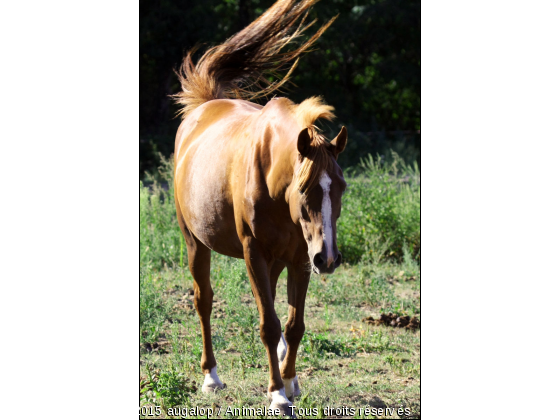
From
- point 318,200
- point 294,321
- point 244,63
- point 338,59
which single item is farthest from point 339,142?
point 338,59

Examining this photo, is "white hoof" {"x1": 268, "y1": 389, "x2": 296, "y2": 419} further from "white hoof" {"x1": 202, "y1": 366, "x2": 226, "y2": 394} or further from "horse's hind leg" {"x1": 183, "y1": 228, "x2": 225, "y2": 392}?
"horse's hind leg" {"x1": 183, "y1": 228, "x2": 225, "y2": 392}

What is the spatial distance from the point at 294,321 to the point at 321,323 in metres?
1.65

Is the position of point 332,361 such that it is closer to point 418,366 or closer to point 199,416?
point 418,366

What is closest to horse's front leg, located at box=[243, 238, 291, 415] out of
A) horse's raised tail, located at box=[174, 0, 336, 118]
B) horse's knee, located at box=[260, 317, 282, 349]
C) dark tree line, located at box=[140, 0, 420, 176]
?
horse's knee, located at box=[260, 317, 282, 349]

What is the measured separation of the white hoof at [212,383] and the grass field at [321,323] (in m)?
0.09

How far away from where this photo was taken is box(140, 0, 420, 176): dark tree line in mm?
5938

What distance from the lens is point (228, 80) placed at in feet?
16.1

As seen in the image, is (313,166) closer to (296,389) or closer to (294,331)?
(294,331)

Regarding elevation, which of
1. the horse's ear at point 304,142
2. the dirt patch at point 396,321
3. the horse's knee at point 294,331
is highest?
the horse's ear at point 304,142

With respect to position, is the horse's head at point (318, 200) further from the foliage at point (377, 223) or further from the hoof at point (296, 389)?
the foliage at point (377, 223)

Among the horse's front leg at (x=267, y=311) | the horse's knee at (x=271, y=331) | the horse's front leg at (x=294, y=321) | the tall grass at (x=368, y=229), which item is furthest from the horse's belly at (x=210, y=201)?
the tall grass at (x=368, y=229)

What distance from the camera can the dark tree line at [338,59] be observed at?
19.5 feet
